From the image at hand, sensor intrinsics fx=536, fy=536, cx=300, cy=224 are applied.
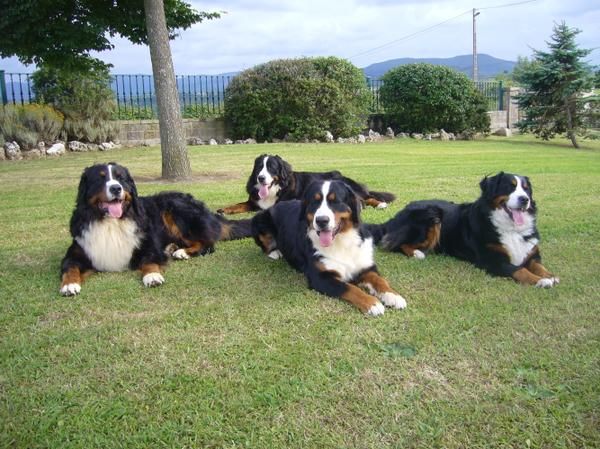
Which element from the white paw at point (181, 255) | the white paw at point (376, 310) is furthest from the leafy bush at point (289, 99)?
the white paw at point (376, 310)

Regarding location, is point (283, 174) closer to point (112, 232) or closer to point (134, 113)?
point (112, 232)

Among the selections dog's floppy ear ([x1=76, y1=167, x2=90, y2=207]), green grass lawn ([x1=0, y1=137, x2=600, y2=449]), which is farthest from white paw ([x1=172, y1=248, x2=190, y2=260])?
dog's floppy ear ([x1=76, y1=167, x2=90, y2=207])

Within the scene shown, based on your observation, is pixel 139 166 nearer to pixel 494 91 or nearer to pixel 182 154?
pixel 182 154

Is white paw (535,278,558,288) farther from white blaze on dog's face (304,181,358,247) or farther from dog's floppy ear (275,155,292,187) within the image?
dog's floppy ear (275,155,292,187)

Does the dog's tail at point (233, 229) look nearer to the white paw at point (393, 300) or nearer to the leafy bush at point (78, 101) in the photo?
the white paw at point (393, 300)

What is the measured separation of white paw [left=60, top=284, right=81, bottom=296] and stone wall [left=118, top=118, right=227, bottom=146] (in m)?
15.6

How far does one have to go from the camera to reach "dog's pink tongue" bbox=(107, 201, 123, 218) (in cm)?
520

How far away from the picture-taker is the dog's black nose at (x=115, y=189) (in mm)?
5059

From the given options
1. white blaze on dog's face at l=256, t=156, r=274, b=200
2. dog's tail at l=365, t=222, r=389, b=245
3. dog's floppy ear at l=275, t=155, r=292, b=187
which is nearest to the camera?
dog's tail at l=365, t=222, r=389, b=245

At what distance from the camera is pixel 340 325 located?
385cm

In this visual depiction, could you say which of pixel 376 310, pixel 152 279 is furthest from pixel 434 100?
pixel 376 310

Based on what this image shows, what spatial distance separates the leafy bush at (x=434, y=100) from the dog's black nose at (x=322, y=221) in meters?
20.0

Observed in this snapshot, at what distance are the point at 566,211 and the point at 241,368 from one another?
5877 mm

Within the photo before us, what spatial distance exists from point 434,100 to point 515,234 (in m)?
19.0
